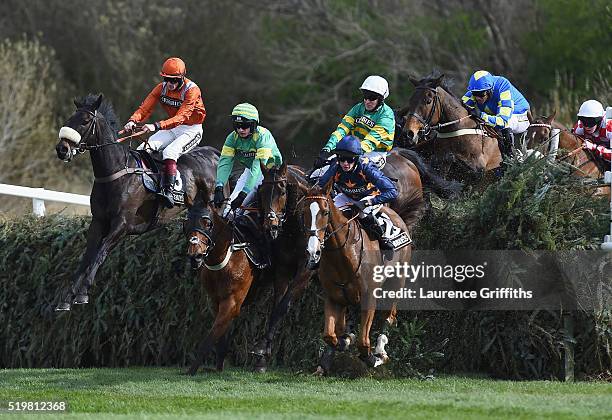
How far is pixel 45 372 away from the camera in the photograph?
13742 mm

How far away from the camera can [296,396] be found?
429 inches

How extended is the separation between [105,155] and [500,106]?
472 cm

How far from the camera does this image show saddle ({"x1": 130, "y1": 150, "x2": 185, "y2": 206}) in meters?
14.4

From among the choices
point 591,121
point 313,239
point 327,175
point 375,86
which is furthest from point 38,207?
point 591,121

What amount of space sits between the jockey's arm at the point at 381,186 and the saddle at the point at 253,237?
5.15ft

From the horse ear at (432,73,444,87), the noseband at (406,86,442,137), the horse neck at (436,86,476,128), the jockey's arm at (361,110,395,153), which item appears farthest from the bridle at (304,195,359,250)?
the horse ear at (432,73,444,87)

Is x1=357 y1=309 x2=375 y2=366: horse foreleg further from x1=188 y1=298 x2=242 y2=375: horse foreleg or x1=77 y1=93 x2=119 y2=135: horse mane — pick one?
x1=77 y1=93 x2=119 y2=135: horse mane

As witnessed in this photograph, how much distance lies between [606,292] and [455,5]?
26.8 meters

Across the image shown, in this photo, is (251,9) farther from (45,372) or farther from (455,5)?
(45,372)

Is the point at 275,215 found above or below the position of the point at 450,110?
below

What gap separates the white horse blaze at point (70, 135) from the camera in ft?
44.5

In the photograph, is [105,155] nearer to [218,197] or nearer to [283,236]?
[218,197]

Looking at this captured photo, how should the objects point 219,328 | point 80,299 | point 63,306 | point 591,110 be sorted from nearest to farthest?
point 219,328, point 63,306, point 80,299, point 591,110

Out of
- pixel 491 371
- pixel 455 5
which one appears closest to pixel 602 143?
pixel 491 371
